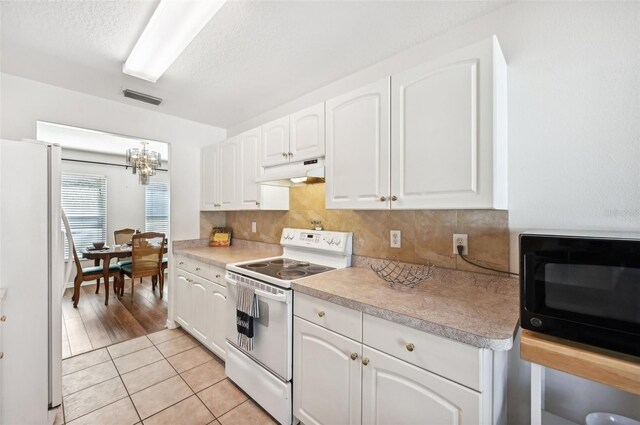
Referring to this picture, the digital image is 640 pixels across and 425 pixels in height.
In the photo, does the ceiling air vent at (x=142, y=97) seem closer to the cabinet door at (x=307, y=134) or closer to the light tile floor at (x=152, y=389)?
the cabinet door at (x=307, y=134)

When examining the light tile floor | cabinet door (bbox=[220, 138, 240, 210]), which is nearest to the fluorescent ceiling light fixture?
cabinet door (bbox=[220, 138, 240, 210])

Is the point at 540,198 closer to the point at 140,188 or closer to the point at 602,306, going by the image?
the point at 602,306

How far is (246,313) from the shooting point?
1771mm

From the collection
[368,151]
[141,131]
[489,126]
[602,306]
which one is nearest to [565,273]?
[602,306]

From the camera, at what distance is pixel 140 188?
5504mm

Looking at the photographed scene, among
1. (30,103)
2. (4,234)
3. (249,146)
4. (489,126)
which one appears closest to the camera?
(489,126)

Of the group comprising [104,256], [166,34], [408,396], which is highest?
[166,34]

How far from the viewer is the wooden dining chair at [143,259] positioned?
152 inches

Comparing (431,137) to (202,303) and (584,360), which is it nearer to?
(584,360)

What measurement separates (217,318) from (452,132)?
2.20 metres

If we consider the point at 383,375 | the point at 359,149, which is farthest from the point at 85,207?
the point at 383,375

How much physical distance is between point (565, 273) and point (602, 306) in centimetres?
12

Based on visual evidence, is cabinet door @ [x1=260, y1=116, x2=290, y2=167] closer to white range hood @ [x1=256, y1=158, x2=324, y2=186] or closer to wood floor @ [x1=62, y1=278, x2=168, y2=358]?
white range hood @ [x1=256, y1=158, x2=324, y2=186]

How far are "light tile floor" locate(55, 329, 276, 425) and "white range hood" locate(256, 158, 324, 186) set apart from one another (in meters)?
1.60
